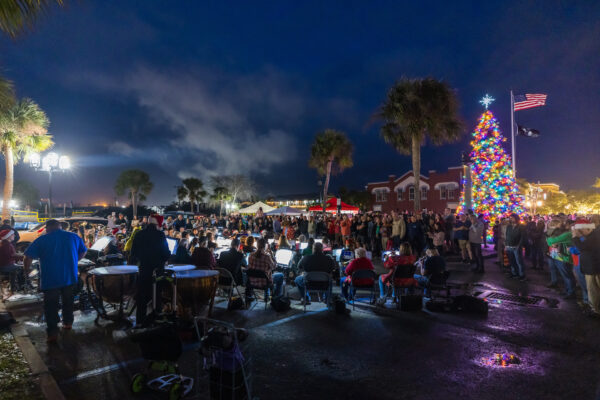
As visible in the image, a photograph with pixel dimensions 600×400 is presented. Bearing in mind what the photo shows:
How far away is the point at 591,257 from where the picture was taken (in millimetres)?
6395

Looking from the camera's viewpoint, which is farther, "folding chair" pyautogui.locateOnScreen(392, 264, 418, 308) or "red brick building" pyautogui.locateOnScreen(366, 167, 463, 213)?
"red brick building" pyautogui.locateOnScreen(366, 167, 463, 213)

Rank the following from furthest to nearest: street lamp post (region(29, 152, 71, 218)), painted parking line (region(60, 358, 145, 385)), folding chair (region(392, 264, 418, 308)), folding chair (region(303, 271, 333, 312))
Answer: street lamp post (region(29, 152, 71, 218)) < folding chair (region(392, 264, 418, 308)) < folding chair (region(303, 271, 333, 312)) < painted parking line (region(60, 358, 145, 385))

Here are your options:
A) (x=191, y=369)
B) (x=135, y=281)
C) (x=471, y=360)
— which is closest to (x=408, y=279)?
(x=471, y=360)

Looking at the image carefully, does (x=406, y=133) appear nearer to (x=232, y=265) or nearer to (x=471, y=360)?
(x=232, y=265)

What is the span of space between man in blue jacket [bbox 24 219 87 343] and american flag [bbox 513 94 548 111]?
2262cm

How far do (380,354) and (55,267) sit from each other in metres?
5.22

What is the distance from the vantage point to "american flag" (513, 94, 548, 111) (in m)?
19.0

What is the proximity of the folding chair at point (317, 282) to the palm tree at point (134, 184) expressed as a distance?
55.1 meters

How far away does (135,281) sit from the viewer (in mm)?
6320

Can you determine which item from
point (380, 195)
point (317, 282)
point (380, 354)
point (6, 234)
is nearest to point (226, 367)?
point (380, 354)

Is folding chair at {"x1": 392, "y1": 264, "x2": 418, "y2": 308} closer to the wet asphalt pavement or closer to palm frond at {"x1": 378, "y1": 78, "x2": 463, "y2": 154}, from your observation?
the wet asphalt pavement

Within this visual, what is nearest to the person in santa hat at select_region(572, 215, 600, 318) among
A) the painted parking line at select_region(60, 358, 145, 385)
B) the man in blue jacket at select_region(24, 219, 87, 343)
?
the painted parking line at select_region(60, 358, 145, 385)

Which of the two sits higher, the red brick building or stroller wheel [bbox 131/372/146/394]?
the red brick building

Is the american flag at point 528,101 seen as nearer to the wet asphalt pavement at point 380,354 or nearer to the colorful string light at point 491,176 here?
the colorful string light at point 491,176
